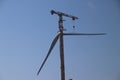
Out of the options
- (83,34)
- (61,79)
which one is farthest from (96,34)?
(61,79)

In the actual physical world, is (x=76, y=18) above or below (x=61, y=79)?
above

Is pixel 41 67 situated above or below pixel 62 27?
below

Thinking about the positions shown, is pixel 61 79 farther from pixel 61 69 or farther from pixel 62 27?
pixel 62 27

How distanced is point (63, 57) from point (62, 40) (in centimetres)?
213

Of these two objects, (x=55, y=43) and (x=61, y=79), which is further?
(x=55, y=43)

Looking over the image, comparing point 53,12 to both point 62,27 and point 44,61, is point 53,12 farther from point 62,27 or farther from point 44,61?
point 44,61

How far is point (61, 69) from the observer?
58125 mm

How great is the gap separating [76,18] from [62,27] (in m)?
1.94

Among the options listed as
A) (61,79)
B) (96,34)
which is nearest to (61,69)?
(61,79)

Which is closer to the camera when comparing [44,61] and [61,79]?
[61,79]

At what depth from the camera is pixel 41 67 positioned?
202 ft

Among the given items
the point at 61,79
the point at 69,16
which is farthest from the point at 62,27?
the point at 61,79

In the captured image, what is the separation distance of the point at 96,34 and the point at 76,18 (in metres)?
2.90

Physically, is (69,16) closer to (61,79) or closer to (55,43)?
(55,43)
